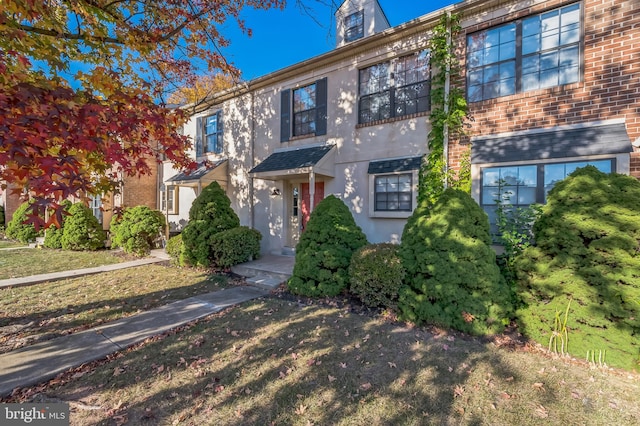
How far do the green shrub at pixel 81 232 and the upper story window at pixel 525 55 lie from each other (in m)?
14.7

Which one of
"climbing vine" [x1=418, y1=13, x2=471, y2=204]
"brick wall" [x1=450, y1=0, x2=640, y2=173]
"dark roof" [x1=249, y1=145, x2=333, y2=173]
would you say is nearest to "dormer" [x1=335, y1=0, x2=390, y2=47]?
"climbing vine" [x1=418, y1=13, x2=471, y2=204]

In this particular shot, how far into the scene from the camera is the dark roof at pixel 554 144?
521cm

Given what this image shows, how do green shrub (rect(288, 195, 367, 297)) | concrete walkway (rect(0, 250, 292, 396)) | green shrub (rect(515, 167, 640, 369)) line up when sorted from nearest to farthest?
1. concrete walkway (rect(0, 250, 292, 396))
2. green shrub (rect(515, 167, 640, 369))
3. green shrub (rect(288, 195, 367, 297))

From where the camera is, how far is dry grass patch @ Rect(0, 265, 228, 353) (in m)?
4.75

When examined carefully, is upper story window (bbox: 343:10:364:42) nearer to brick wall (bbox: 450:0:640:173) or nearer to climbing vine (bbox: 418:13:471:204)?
climbing vine (bbox: 418:13:471:204)

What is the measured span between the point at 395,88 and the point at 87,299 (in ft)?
28.7

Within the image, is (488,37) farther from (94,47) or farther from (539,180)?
(94,47)

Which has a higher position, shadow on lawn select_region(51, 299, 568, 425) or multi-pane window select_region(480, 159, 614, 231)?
multi-pane window select_region(480, 159, 614, 231)

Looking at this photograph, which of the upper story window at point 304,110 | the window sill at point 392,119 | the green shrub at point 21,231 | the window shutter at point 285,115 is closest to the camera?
the window sill at point 392,119

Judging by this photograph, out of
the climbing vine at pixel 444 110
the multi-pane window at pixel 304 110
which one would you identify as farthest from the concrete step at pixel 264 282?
the multi-pane window at pixel 304 110

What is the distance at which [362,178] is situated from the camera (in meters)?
8.20

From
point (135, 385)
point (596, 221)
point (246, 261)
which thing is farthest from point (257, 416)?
point (246, 261)

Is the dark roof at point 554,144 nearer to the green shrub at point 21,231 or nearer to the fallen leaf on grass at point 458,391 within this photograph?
the fallen leaf on grass at point 458,391

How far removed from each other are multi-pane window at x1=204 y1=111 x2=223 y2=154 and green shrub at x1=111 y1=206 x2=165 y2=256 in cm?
345
